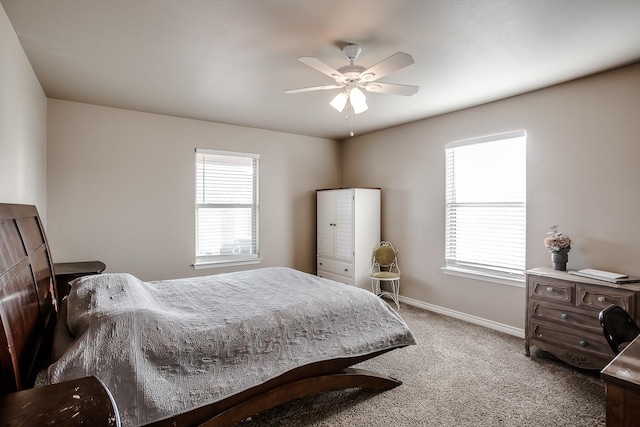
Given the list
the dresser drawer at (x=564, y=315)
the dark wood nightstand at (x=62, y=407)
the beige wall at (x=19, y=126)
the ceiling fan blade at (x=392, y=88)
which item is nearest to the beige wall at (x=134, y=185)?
the beige wall at (x=19, y=126)

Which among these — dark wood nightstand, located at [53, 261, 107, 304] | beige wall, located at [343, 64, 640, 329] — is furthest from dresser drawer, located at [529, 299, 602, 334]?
dark wood nightstand, located at [53, 261, 107, 304]

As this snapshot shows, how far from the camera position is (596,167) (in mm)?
2949

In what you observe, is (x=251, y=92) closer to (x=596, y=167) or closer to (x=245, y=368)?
(x=245, y=368)

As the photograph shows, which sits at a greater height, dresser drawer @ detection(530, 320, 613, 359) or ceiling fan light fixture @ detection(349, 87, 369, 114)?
ceiling fan light fixture @ detection(349, 87, 369, 114)

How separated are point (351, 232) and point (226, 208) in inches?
69.7

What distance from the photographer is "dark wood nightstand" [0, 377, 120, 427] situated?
0.86 metres

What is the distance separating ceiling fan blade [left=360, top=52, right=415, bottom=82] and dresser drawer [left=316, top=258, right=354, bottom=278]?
2.82m

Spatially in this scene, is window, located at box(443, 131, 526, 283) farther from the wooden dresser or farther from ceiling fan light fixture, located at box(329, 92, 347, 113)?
ceiling fan light fixture, located at box(329, 92, 347, 113)

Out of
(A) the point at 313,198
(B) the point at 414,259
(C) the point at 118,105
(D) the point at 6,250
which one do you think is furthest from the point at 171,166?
(B) the point at 414,259

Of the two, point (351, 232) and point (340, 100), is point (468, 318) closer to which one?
point (351, 232)

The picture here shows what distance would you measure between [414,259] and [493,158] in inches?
64.7

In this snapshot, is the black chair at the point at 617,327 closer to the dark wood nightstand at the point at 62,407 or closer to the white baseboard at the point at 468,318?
the white baseboard at the point at 468,318

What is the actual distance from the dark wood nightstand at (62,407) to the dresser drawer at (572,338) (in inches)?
126

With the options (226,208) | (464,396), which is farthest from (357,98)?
(226,208)
